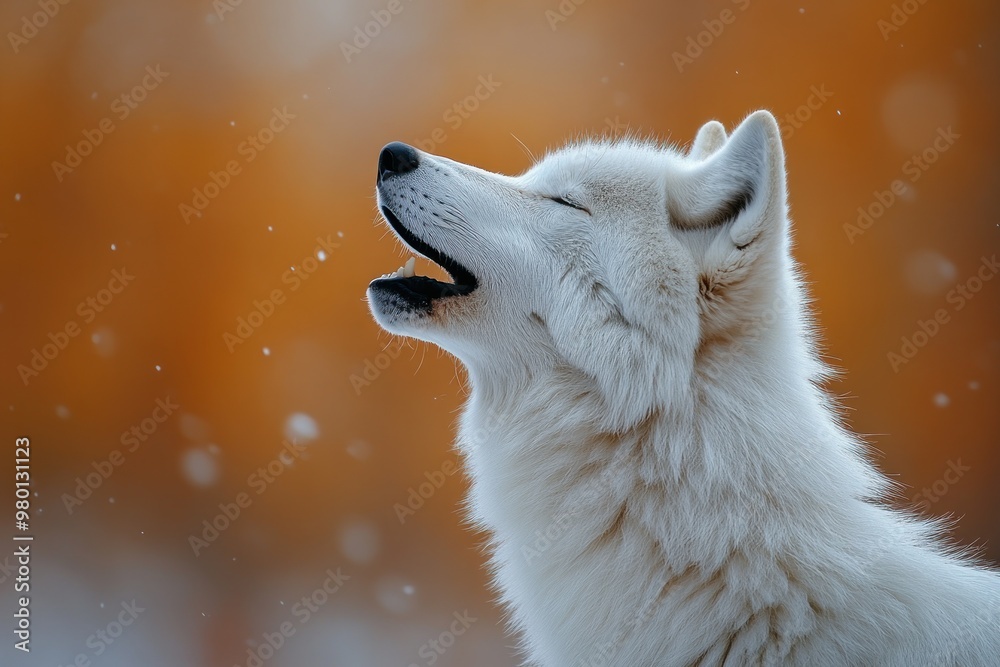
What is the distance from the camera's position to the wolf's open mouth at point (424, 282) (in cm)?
180

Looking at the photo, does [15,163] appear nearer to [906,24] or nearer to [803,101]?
[803,101]

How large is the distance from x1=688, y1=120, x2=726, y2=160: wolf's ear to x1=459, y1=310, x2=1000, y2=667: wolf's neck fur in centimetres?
68

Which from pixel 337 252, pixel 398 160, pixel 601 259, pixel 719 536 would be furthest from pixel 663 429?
pixel 337 252

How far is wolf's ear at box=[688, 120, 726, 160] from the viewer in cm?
215

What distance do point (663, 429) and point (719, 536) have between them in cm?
23

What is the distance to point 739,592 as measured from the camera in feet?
4.66

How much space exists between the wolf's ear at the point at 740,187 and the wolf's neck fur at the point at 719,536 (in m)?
0.26

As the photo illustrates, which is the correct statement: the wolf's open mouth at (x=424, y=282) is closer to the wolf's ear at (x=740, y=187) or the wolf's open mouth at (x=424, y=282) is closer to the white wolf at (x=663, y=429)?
the white wolf at (x=663, y=429)

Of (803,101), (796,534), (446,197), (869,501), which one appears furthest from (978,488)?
(446,197)

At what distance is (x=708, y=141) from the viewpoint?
2.18 metres

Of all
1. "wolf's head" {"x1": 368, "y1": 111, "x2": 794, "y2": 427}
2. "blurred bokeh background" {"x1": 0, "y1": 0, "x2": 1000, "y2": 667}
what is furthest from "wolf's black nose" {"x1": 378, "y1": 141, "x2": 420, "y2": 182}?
"blurred bokeh background" {"x1": 0, "y1": 0, "x2": 1000, "y2": 667}

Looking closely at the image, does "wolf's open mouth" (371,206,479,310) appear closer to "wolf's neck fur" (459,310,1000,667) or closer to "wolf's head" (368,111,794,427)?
"wolf's head" (368,111,794,427)

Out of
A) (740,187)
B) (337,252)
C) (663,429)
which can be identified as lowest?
(337,252)

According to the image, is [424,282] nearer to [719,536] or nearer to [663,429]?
[663,429]
